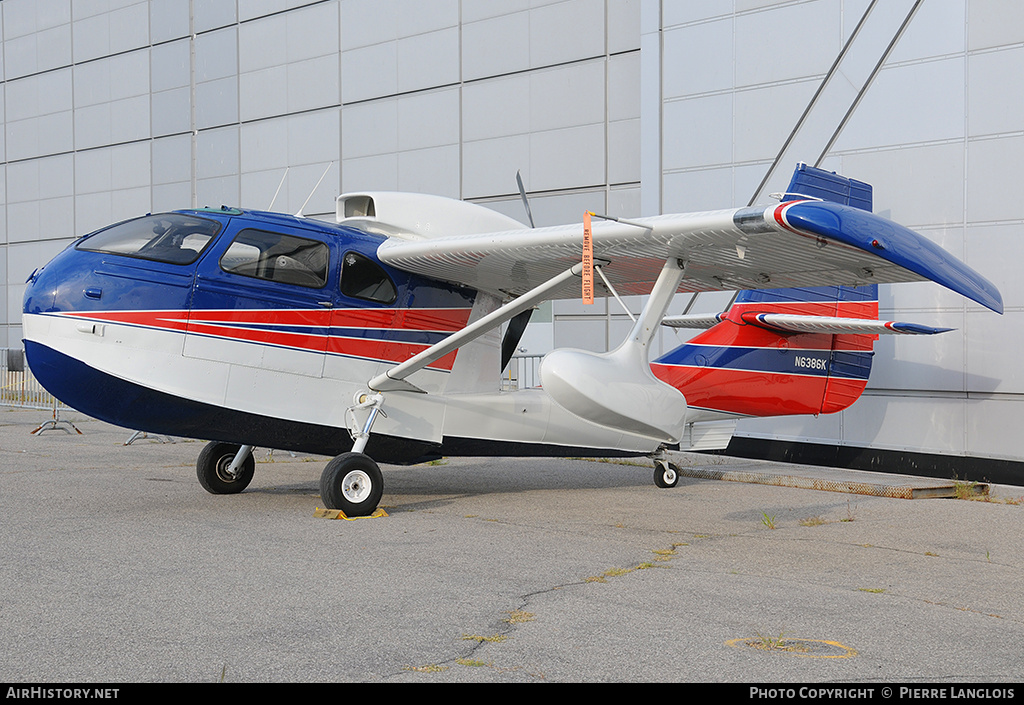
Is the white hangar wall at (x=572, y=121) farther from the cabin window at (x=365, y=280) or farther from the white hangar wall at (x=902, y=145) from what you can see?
the cabin window at (x=365, y=280)

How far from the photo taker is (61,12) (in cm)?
2448

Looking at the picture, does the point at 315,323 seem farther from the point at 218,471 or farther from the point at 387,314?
the point at 218,471

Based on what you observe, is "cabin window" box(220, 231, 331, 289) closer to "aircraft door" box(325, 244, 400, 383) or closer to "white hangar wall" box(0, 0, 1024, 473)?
"aircraft door" box(325, 244, 400, 383)

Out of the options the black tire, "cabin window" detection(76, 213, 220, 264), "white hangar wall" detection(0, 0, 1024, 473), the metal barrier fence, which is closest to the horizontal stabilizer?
"white hangar wall" detection(0, 0, 1024, 473)

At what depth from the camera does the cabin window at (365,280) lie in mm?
8055

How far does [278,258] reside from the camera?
25.1 feet

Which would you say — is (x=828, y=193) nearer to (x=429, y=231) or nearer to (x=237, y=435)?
(x=429, y=231)

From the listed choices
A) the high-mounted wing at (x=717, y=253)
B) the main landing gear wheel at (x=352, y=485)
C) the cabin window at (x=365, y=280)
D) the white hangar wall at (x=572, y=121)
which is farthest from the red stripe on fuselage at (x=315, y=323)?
the white hangar wall at (x=572, y=121)

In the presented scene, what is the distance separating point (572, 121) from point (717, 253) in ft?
29.2

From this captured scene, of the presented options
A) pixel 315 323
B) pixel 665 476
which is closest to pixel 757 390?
pixel 665 476

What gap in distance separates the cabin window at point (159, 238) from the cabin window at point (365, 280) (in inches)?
47.3

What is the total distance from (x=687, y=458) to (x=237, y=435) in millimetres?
7529

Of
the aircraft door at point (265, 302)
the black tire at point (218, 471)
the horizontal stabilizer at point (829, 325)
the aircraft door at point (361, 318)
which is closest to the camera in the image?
the aircraft door at point (265, 302)
